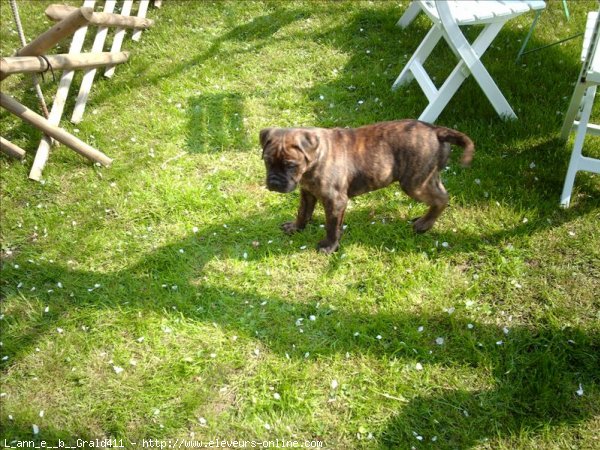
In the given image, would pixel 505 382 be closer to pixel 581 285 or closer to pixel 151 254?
pixel 581 285

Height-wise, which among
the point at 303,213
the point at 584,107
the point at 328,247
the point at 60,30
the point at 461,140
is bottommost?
the point at 328,247

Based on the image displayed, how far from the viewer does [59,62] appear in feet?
16.3

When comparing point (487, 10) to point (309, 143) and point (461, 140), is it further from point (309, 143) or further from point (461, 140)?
point (309, 143)

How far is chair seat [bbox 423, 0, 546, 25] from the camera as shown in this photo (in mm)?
4582

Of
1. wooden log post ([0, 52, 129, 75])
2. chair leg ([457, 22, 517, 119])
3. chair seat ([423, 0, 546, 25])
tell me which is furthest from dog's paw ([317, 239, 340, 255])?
wooden log post ([0, 52, 129, 75])

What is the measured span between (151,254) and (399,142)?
2.54m

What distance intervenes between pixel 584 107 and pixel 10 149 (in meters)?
6.18

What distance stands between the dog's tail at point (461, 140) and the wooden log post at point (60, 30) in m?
3.59

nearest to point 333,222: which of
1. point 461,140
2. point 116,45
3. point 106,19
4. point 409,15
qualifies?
point 461,140

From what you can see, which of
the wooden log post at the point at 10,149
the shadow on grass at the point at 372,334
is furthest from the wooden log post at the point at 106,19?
the shadow on grass at the point at 372,334

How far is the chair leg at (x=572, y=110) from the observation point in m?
4.29

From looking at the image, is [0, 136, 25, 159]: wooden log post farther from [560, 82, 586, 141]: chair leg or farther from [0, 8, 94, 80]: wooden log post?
[560, 82, 586, 141]: chair leg

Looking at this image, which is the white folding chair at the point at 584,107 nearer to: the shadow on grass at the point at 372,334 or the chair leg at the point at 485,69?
the chair leg at the point at 485,69

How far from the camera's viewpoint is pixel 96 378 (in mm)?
3445
